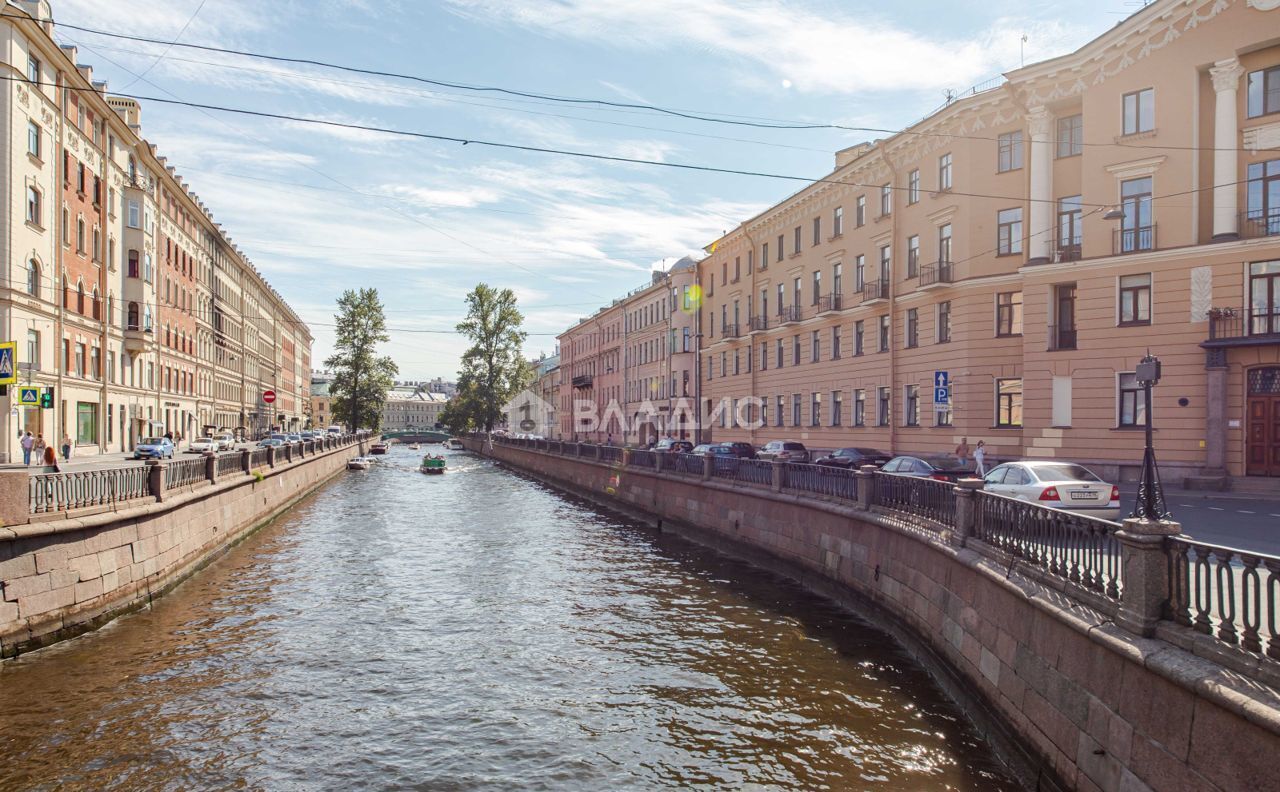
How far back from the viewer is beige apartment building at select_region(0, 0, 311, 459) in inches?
1214

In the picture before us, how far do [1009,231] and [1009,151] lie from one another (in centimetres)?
267

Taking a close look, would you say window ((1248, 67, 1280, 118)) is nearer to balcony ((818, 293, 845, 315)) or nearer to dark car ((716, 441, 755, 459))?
balcony ((818, 293, 845, 315))

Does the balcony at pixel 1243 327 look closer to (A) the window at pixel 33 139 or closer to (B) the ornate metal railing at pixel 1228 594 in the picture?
(B) the ornate metal railing at pixel 1228 594

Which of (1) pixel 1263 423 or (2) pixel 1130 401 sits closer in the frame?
(1) pixel 1263 423

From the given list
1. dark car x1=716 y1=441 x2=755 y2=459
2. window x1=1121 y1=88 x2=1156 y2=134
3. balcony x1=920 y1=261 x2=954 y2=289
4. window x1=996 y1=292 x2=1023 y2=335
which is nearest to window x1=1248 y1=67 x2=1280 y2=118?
window x1=1121 y1=88 x2=1156 y2=134

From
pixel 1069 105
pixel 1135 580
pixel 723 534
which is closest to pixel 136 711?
Answer: pixel 1135 580

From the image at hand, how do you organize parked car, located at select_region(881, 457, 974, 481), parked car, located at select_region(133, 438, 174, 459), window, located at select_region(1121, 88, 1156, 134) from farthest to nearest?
parked car, located at select_region(133, 438, 174, 459)
window, located at select_region(1121, 88, 1156, 134)
parked car, located at select_region(881, 457, 974, 481)

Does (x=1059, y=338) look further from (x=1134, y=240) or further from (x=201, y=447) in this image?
(x=201, y=447)

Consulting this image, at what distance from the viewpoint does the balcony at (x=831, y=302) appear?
37.0 m

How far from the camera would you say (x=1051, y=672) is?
301 inches

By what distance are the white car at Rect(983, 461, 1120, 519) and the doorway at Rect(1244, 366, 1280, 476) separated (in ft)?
34.3

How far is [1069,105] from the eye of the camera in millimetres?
26922

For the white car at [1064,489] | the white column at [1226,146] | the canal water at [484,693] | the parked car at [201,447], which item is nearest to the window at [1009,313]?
the white column at [1226,146]

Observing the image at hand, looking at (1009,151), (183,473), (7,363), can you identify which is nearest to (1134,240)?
(1009,151)
